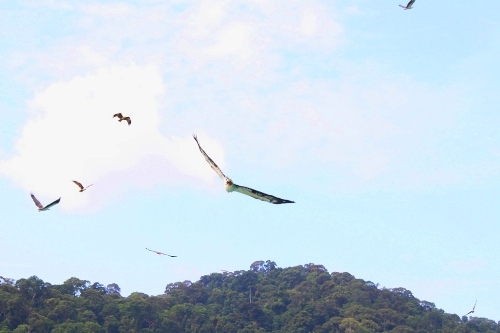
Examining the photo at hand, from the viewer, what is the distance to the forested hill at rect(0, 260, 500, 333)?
11606 centimetres

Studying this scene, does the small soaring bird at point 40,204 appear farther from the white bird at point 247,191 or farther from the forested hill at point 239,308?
the forested hill at point 239,308

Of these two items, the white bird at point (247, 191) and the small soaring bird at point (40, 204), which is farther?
the small soaring bird at point (40, 204)

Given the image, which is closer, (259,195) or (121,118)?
(259,195)

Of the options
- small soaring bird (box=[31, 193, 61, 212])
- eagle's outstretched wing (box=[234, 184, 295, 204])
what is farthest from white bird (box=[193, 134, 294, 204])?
small soaring bird (box=[31, 193, 61, 212])

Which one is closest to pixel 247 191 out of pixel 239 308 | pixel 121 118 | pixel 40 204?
pixel 40 204

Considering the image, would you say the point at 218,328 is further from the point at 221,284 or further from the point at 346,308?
the point at 221,284

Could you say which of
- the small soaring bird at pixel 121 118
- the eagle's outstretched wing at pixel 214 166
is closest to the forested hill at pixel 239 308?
the small soaring bird at pixel 121 118

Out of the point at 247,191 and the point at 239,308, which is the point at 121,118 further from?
the point at 239,308

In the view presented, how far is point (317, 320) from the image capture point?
144 m

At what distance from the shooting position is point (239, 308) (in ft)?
466

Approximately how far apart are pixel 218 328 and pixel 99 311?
19491mm

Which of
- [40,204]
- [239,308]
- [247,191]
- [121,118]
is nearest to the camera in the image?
[247,191]

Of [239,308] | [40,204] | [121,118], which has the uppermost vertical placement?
[239,308]

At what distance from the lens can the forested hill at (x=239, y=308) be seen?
116 metres
